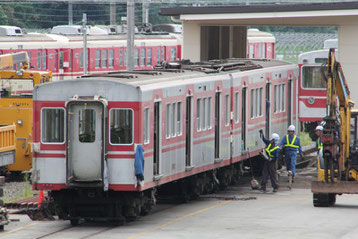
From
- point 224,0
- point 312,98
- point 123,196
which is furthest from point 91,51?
point 123,196

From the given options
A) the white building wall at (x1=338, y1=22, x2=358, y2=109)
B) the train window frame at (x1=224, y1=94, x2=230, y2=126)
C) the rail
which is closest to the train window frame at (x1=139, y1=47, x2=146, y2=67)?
the white building wall at (x1=338, y1=22, x2=358, y2=109)

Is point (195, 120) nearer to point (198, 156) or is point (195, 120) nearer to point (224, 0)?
point (198, 156)

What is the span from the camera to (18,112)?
25.9m

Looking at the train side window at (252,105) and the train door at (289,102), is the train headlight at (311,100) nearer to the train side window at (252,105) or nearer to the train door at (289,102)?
the train door at (289,102)

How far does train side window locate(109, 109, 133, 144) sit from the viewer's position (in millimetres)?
17078

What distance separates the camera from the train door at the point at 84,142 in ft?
55.9

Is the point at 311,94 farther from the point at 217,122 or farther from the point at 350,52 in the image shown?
the point at 217,122

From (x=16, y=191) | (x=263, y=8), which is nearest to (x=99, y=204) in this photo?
(x=16, y=191)

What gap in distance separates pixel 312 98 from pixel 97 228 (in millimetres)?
14252

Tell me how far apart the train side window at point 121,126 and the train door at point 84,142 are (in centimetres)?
21

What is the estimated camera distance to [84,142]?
17.1m

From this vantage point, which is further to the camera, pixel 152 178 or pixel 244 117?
pixel 244 117

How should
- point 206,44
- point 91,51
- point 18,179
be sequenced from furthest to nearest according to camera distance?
1. point 91,51
2. point 206,44
3. point 18,179

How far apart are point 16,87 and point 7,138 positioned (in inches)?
204
